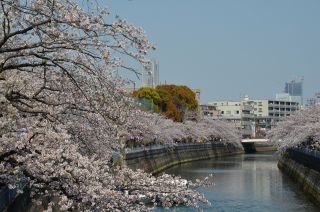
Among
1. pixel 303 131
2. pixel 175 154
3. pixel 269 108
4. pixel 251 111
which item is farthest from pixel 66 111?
pixel 269 108

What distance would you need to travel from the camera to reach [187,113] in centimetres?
9006

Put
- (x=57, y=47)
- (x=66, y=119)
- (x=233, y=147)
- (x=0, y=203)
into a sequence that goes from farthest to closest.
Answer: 1. (x=233, y=147)
2. (x=0, y=203)
3. (x=66, y=119)
4. (x=57, y=47)

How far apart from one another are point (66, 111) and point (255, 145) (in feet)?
358

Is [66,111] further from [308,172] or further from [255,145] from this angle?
[255,145]

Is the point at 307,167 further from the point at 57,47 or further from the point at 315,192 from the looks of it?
the point at 57,47

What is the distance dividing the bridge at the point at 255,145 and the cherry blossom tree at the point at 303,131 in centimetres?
3907

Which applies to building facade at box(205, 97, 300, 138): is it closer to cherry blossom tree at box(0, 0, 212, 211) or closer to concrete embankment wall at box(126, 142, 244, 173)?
concrete embankment wall at box(126, 142, 244, 173)

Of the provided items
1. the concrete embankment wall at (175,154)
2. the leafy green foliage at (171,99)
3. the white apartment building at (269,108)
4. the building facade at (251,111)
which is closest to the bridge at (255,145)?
the concrete embankment wall at (175,154)

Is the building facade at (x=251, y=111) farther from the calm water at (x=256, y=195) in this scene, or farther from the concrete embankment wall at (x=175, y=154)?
the calm water at (x=256, y=195)

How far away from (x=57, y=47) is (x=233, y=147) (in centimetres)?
9789

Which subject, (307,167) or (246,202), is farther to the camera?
(307,167)

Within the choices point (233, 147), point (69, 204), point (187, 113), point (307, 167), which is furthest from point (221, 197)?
point (233, 147)

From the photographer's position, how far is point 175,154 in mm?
69250

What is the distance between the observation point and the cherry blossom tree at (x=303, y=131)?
4066cm
